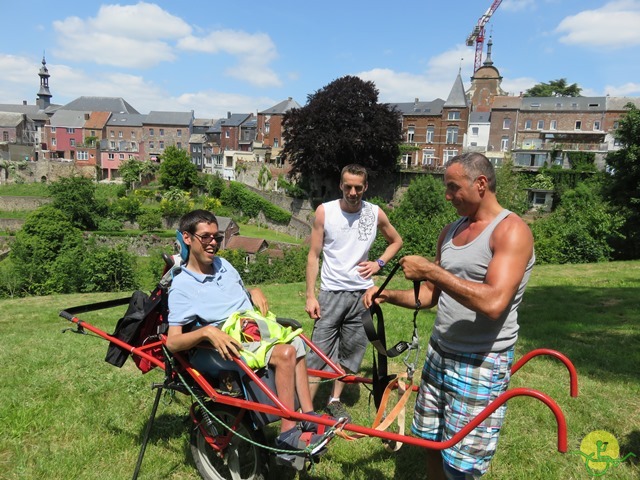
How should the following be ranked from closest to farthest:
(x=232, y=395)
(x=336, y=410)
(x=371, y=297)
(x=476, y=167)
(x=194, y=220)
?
(x=476, y=167) < (x=371, y=297) < (x=232, y=395) < (x=194, y=220) < (x=336, y=410)

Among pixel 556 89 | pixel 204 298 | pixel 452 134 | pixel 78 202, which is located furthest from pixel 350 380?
pixel 556 89

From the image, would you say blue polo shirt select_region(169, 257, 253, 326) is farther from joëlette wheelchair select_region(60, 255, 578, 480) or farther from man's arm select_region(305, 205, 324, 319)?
man's arm select_region(305, 205, 324, 319)

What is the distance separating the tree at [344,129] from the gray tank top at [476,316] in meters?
41.1

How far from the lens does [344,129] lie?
4306 cm

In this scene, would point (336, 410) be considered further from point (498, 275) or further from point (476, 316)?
point (498, 275)

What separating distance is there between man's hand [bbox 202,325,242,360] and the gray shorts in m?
1.29

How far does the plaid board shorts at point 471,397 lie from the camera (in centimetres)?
262

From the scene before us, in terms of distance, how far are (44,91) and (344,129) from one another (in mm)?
91355

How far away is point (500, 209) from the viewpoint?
2.64 meters

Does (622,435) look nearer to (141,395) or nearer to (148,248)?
(141,395)

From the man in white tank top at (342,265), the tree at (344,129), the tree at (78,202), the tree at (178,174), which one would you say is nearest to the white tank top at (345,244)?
the man in white tank top at (342,265)

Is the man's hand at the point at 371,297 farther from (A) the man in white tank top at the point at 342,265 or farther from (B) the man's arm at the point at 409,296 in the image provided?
(A) the man in white tank top at the point at 342,265

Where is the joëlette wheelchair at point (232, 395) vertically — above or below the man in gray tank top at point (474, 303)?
below

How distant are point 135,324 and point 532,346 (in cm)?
599
